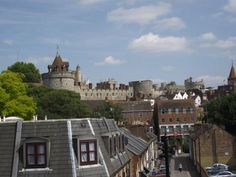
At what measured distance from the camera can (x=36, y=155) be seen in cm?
2111

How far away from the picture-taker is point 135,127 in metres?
61.4

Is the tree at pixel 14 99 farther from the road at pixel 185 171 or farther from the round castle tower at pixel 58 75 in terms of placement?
the round castle tower at pixel 58 75

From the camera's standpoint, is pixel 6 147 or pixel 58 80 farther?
pixel 58 80

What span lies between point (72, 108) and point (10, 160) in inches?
2679

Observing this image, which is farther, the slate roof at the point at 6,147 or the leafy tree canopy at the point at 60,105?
the leafy tree canopy at the point at 60,105

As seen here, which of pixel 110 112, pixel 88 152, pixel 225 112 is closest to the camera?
pixel 88 152

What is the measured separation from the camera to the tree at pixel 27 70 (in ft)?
346

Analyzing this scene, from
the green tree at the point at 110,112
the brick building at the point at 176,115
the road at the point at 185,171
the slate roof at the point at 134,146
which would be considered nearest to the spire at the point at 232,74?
the brick building at the point at 176,115

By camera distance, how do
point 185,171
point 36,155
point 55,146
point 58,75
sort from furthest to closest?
1. point 58,75
2. point 185,171
3. point 55,146
4. point 36,155

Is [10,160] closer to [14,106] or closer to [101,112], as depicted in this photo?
[14,106]

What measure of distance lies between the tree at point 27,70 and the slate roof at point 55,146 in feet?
273

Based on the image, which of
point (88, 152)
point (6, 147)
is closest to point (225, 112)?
point (88, 152)

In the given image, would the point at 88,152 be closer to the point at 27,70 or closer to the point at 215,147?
the point at 215,147

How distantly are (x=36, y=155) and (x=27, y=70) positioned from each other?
3661 inches
